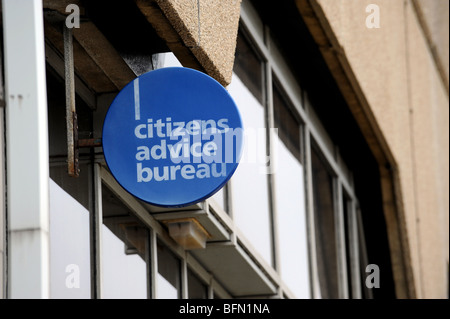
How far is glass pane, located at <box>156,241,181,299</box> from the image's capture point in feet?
28.8

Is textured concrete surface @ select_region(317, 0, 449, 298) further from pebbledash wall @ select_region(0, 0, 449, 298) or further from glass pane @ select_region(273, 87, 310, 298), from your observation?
glass pane @ select_region(273, 87, 310, 298)

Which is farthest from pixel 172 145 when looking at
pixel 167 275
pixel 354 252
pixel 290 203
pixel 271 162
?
pixel 354 252

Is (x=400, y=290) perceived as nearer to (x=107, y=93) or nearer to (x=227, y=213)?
(x=227, y=213)

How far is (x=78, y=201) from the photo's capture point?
7.17 m

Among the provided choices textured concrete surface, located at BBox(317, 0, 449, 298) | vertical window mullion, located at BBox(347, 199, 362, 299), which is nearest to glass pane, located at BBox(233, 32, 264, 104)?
textured concrete surface, located at BBox(317, 0, 449, 298)

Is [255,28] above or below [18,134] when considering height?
above

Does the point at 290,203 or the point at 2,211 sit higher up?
the point at 290,203

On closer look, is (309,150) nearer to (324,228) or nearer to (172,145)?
(324,228)

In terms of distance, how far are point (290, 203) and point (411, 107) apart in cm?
424

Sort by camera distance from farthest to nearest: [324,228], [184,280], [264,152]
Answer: [324,228] < [264,152] < [184,280]

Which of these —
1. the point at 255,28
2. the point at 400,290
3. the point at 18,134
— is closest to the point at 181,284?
the point at 255,28

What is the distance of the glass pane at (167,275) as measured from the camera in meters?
8.77

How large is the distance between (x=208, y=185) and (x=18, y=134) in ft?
5.81

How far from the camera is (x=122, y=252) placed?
789cm
